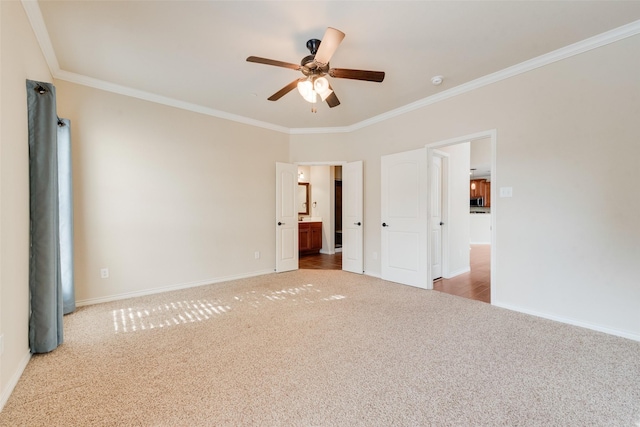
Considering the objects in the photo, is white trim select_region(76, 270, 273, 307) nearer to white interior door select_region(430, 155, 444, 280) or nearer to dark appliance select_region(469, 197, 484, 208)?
white interior door select_region(430, 155, 444, 280)

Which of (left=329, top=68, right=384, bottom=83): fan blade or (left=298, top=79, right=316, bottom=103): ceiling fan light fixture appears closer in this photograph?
(left=329, top=68, right=384, bottom=83): fan blade

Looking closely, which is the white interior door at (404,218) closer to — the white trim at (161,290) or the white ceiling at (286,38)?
the white ceiling at (286,38)

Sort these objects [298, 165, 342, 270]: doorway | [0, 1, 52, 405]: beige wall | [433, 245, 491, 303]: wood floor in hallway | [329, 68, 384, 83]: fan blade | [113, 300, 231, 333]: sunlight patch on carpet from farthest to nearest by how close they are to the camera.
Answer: [298, 165, 342, 270]: doorway
[433, 245, 491, 303]: wood floor in hallway
[113, 300, 231, 333]: sunlight patch on carpet
[329, 68, 384, 83]: fan blade
[0, 1, 52, 405]: beige wall

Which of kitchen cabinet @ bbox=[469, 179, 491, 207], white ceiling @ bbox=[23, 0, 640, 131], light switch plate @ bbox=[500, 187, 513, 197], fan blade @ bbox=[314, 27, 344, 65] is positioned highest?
white ceiling @ bbox=[23, 0, 640, 131]

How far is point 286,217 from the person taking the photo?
511 centimetres

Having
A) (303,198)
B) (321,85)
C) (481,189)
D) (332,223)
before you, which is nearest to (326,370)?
(321,85)

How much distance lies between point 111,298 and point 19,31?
284 cm

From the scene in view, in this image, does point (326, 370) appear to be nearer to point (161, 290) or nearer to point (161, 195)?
point (161, 290)

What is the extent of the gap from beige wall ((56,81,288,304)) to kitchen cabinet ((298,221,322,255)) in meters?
1.84

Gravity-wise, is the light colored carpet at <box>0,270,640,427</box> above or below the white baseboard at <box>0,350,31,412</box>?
below

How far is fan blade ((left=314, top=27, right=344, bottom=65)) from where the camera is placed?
1.93 metres

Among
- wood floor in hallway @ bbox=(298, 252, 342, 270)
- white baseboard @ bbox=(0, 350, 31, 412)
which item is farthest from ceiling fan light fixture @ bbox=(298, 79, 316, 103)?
wood floor in hallway @ bbox=(298, 252, 342, 270)

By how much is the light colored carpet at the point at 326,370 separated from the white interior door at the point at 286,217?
1899 mm

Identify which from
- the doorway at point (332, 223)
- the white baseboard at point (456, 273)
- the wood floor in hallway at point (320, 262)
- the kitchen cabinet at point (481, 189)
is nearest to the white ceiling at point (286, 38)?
the white baseboard at point (456, 273)
